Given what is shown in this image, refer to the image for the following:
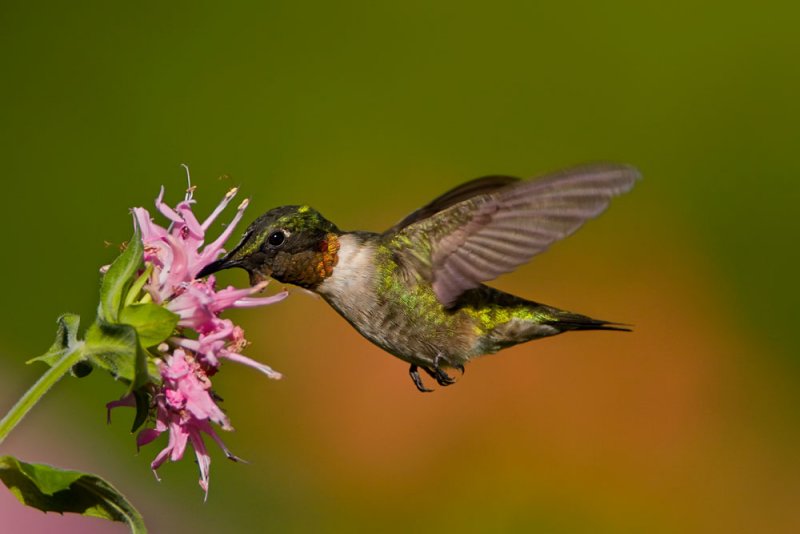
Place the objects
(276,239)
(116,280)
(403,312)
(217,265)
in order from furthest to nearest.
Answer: (403,312) < (276,239) < (217,265) < (116,280)

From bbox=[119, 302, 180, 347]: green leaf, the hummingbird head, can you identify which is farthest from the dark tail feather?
bbox=[119, 302, 180, 347]: green leaf

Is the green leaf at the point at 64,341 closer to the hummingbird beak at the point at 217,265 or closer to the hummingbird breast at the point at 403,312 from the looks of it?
the hummingbird beak at the point at 217,265

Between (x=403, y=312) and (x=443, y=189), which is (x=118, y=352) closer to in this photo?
(x=403, y=312)

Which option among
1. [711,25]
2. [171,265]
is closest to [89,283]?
[171,265]

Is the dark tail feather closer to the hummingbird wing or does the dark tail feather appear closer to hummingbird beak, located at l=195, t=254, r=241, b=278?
the hummingbird wing

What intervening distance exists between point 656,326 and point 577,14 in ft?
3.48

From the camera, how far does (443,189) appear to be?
10.6ft

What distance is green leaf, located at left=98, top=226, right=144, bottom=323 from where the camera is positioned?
0.91m

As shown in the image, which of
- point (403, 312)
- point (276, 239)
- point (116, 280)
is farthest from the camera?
point (403, 312)

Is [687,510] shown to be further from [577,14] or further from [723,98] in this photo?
[577,14]

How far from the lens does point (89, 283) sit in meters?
2.74

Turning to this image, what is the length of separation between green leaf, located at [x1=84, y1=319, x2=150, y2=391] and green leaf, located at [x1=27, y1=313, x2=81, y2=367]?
0.02 m

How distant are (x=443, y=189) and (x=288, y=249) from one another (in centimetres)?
207

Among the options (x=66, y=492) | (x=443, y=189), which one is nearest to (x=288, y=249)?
(x=66, y=492)
